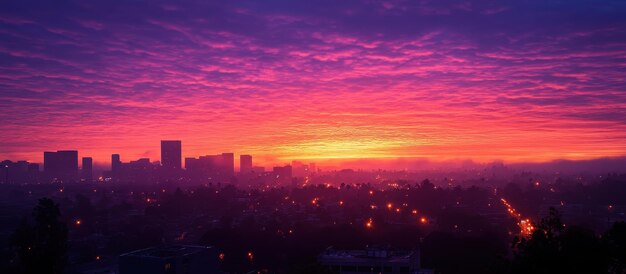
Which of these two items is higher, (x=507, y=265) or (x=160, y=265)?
(x=507, y=265)

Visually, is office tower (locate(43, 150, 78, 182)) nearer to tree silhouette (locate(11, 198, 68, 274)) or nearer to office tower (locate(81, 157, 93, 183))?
office tower (locate(81, 157, 93, 183))

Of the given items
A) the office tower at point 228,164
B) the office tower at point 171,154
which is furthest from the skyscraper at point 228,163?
the office tower at point 171,154

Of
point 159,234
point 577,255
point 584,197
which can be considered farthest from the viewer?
point 584,197

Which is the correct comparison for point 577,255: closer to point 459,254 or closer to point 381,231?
point 459,254

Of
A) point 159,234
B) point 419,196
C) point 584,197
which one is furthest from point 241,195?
point 584,197

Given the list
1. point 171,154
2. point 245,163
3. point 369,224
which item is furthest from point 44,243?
point 245,163

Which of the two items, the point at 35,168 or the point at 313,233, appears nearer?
the point at 313,233

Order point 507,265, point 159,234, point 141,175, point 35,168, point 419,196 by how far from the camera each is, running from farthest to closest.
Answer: point 141,175 → point 35,168 → point 419,196 → point 159,234 → point 507,265

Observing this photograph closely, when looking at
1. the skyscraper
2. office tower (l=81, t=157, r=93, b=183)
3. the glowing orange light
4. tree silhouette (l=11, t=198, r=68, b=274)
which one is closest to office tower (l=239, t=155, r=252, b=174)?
the skyscraper
